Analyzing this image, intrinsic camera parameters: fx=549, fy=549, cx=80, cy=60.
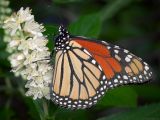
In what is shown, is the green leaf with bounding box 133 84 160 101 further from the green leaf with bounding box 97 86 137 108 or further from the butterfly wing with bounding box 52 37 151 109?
the butterfly wing with bounding box 52 37 151 109

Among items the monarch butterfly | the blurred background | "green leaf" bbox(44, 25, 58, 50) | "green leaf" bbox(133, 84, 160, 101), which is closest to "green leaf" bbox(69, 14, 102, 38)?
the blurred background

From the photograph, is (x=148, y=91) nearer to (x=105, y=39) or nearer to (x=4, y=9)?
(x=105, y=39)

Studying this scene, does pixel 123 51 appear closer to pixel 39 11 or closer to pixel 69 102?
pixel 69 102

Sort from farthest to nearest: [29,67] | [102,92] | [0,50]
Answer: [0,50] → [102,92] → [29,67]

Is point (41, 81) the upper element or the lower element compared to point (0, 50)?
lower

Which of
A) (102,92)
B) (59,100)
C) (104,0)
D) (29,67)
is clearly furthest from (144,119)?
(104,0)

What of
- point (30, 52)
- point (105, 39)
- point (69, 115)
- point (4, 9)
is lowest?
point (69, 115)

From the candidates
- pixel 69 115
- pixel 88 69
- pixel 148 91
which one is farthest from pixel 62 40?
pixel 148 91
